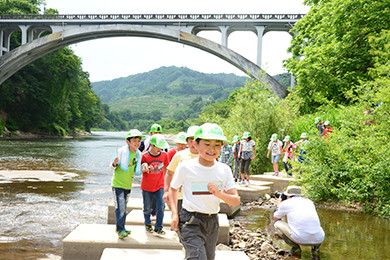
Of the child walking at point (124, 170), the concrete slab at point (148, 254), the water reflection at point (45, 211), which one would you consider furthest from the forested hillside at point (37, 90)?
the concrete slab at point (148, 254)

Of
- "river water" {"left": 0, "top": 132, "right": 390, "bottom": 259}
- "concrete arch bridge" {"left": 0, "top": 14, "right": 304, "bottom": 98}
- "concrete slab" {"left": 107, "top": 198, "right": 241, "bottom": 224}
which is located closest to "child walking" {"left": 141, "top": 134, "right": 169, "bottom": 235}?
"river water" {"left": 0, "top": 132, "right": 390, "bottom": 259}

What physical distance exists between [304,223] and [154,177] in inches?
80.1

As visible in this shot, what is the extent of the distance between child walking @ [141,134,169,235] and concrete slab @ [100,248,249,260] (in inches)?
29.3

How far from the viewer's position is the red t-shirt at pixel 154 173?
497cm

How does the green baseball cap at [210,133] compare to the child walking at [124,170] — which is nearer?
the green baseball cap at [210,133]

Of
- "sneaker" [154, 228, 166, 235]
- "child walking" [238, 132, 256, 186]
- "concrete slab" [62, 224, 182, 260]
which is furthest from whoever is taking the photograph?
"child walking" [238, 132, 256, 186]

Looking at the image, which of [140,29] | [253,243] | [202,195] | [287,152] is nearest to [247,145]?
[287,152]

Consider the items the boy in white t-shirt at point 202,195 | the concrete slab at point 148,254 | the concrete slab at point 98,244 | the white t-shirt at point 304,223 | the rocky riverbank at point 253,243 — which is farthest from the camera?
the rocky riverbank at point 253,243

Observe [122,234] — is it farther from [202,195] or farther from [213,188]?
[213,188]

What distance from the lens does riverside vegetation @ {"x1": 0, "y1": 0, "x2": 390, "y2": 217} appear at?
8.06m

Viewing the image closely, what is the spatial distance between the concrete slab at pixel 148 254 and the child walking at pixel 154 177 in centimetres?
74

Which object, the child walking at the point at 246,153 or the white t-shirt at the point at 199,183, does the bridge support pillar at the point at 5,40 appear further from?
the white t-shirt at the point at 199,183

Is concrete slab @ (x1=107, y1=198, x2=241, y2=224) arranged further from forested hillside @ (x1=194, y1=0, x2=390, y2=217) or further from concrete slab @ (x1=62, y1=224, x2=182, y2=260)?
forested hillside @ (x1=194, y1=0, x2=390, y2=217)

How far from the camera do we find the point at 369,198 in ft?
26.9
